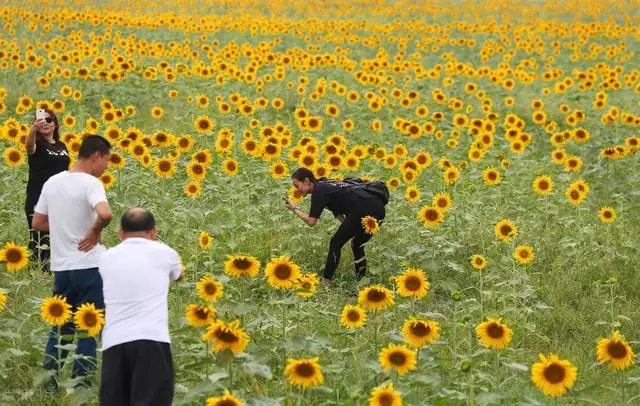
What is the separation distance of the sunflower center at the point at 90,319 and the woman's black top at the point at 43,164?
8.14 ft

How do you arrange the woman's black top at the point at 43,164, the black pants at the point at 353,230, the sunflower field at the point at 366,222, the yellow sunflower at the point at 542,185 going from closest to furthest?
1. the sunflower field at the point at 366,222
2. the woman's black top at the point at 43,164
3. the black pants at the point at 353,230
4. the yellow sunflower at the point at 542,185

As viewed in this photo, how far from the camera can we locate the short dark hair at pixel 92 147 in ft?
16.1

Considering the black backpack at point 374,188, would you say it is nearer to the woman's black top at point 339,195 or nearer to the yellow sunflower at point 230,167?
the woman's black top at point 339,195

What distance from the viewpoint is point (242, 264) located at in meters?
5.22

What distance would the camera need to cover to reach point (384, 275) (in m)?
7.57

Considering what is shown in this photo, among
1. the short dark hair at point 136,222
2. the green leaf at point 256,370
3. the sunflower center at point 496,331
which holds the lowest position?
the green leaf at point 256,370

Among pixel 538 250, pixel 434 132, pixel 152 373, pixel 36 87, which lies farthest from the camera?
pixel 36 87

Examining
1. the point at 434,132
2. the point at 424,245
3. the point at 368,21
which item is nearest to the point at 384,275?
the point at 424,245

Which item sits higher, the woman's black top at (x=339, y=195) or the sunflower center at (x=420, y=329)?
the woman's black top at (x=339, y=195)

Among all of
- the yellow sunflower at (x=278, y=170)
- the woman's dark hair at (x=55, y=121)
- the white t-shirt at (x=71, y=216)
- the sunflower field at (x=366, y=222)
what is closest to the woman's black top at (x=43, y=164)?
A: the woman's dark hair at (x=55, y=121)

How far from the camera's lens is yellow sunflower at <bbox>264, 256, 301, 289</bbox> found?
5.25 meters

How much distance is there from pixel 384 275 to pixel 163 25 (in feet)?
49.9

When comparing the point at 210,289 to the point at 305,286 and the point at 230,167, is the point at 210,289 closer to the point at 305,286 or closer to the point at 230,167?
the point at 305,286

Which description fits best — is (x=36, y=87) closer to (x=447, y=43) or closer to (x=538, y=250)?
(x=538, y=250)
